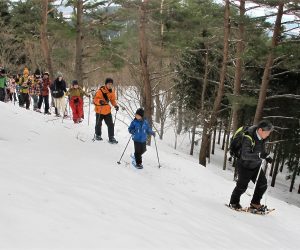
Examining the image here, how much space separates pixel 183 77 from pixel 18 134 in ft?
65.0

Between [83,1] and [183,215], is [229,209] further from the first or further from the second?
[83,1]

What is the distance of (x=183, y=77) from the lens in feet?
90.6

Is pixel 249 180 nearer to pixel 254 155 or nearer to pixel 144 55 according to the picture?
pixel 254 155

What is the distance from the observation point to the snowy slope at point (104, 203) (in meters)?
4.38

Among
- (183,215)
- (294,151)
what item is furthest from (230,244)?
(294,151)

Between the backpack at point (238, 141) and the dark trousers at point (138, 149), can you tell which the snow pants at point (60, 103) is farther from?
the backpack at point (238, 141)

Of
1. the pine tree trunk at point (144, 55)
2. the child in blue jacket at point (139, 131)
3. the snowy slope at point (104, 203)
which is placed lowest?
the snowy slope at point (104, 203)

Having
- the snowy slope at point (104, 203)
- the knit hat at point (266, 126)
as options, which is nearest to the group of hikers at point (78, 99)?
the snowy slope at point (104, 203)

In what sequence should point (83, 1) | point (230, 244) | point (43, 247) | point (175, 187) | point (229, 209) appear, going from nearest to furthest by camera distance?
point (43, 247)
point (230, 244)
point (229, 209)
point (175, 187)
point (83, 1)

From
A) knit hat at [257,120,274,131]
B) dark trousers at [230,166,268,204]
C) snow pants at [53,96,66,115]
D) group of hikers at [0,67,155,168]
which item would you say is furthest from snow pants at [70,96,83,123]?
knit hat at [257,120,274,131]

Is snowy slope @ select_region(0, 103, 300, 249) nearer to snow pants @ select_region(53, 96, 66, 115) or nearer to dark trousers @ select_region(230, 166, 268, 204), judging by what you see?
dark trousers @ select_region(230, 166, 268, 204)

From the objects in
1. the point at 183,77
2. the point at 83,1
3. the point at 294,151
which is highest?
the point at 83,1

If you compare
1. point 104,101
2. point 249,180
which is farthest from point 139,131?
point 249,180

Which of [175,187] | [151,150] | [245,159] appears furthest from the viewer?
[151,150]
